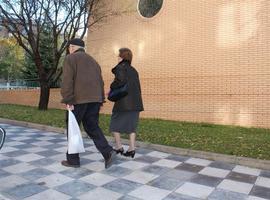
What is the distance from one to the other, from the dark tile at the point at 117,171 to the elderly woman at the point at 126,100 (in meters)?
0.72

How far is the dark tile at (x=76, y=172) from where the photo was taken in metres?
4.86

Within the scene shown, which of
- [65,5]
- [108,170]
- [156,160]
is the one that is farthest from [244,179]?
[65,5]

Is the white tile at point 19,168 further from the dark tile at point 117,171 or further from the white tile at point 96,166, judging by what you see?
the dark tile at point 117,171

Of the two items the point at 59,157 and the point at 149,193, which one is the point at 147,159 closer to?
the point at 59,157

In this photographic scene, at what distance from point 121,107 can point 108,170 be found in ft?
3.61

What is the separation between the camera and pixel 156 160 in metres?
6.01

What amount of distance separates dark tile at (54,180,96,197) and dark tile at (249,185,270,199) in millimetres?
2018

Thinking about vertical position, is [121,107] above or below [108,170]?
above

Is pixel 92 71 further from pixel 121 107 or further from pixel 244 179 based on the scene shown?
pixel 244 179

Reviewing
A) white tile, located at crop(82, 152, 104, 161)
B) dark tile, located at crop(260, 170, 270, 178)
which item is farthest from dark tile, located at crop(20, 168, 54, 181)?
dark tile, located at crop(260, 170, 270, 178)

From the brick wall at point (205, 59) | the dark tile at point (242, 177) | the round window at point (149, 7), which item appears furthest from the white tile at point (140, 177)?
the round window at point (149, 7)

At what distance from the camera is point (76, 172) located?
16.5 feet

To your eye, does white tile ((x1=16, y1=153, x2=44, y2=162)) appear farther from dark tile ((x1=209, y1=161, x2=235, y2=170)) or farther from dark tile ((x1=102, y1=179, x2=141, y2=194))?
dark tile ((x1=209, y1=161, x2=235, y2=170))

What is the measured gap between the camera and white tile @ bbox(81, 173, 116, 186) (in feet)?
15.1
